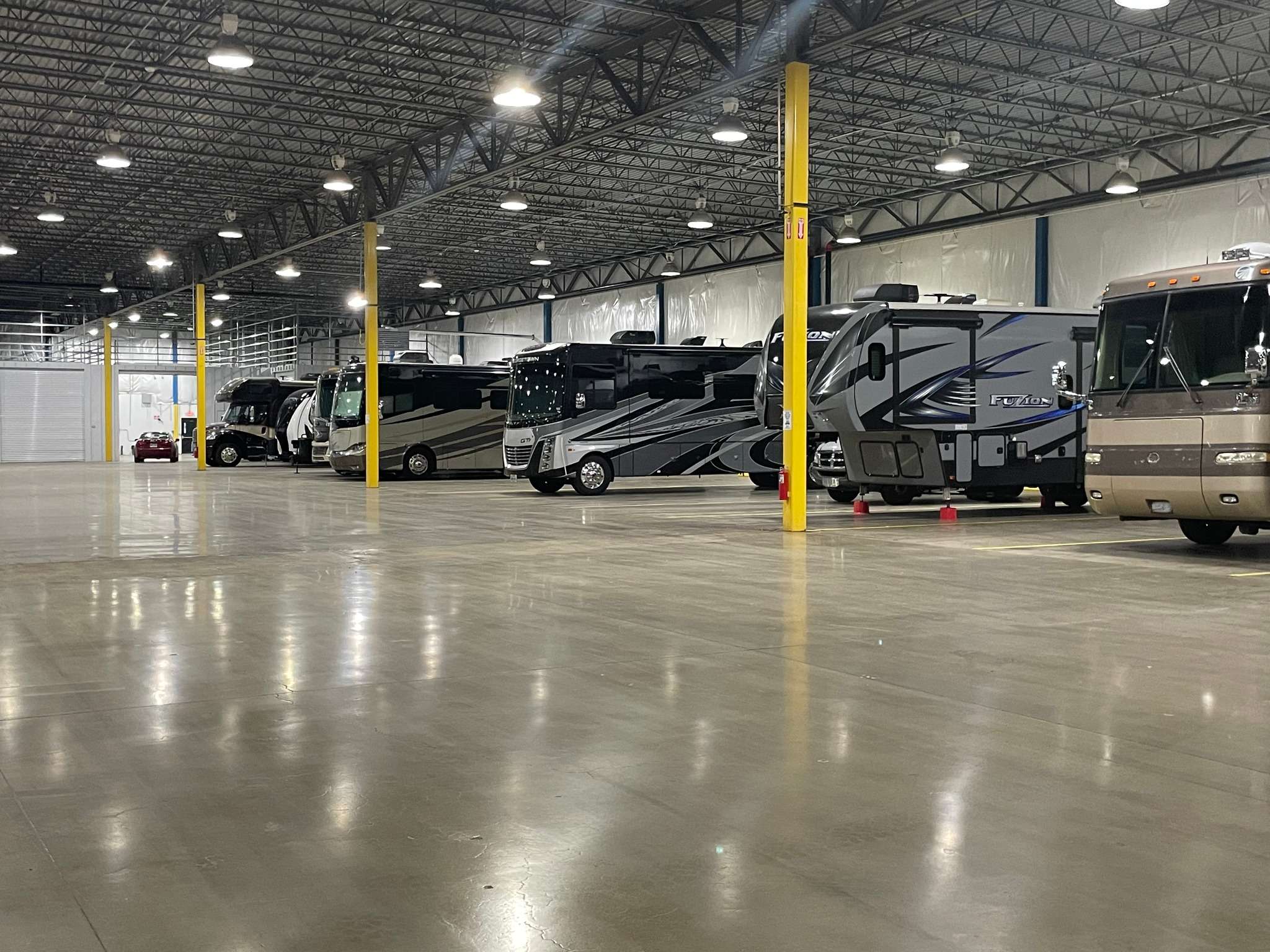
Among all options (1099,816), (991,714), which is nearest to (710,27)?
(991,714)

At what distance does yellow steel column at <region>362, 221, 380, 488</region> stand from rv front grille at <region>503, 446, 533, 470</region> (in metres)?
3.82

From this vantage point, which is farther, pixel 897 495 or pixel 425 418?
pixel 425 418

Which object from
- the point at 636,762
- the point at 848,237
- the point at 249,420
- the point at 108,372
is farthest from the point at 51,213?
the point at 636,762

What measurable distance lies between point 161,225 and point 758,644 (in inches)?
1286

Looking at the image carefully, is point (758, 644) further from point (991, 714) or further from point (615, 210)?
point (615, 210)

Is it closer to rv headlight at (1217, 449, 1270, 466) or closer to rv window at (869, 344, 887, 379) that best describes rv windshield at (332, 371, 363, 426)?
rv window at (869, 344, 887, 379)

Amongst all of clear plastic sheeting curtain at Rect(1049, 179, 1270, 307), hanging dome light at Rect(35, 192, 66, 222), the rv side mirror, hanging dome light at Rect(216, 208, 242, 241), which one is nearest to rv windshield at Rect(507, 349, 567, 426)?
hanging dome light at Rect(216, 208, 242, 241)

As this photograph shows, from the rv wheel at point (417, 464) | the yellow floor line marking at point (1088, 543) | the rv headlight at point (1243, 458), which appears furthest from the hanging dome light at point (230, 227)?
the rv headlight at point (1243, 458)

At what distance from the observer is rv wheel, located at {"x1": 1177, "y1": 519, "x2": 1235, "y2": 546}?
1312 centimetres

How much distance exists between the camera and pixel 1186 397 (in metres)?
11.6

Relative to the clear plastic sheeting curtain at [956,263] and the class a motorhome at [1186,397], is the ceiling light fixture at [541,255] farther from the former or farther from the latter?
the class a motorhome at [1186,397]

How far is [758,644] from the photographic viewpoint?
23.8 feet

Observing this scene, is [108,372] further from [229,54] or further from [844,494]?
[229,54]

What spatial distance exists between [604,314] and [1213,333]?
32.7 metres
